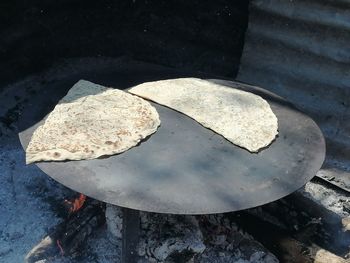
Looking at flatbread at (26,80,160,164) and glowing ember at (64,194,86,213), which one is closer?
flatbread at (26,80,160,164)

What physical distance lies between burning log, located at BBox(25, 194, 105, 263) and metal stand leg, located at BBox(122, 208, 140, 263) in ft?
1.23

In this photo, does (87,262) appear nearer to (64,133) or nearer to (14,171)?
(64,133)

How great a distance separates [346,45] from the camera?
338 cm

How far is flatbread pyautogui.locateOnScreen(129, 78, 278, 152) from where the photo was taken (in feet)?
7.66

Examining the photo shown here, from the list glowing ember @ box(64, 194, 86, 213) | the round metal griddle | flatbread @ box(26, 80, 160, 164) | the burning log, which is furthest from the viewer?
glowing ember @ box(64, 194, 86, 213)

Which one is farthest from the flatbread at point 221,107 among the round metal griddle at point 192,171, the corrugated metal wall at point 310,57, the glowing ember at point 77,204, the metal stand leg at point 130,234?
the corrugated metal wall at point 310,57

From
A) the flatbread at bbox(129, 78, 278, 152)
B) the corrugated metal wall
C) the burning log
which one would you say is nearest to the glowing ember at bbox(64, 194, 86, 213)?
the burning log

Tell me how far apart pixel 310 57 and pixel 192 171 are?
6.24 ft

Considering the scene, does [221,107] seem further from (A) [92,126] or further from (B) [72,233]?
(B) [72,233]

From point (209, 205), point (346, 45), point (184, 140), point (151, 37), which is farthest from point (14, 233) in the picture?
point (346, 45)

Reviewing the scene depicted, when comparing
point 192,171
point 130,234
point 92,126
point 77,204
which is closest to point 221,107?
point 192,171

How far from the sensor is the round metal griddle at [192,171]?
1952 mm

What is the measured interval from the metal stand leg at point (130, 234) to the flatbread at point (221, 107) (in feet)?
1.94

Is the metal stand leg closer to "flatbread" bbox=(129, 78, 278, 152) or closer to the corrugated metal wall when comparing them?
"flatbread" bbox=(129, 78, 278, 152)
